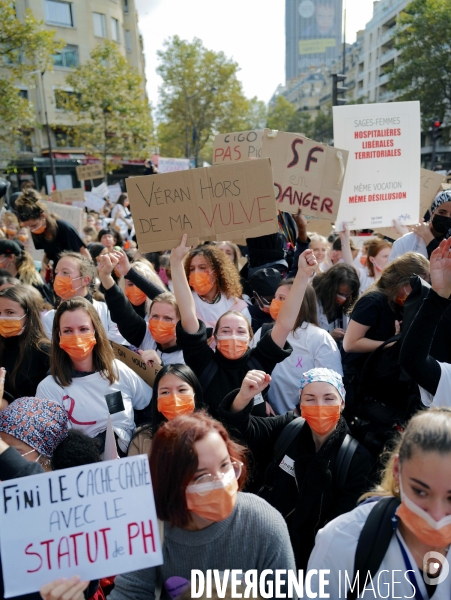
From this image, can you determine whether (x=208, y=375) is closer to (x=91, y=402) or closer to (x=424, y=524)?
(x=91, y=402)

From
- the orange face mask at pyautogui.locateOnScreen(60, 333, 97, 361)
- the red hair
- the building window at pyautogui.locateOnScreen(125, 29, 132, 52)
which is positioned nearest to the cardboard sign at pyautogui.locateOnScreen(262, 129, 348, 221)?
the orange face mask at pyautogui.locateOnScreen(60, 333, 97, 361)

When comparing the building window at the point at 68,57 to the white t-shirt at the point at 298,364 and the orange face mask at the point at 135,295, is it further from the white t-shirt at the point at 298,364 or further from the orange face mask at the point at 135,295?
the white t-shirt at the point at 298,364

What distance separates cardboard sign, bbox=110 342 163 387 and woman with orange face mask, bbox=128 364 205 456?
1.66 feet

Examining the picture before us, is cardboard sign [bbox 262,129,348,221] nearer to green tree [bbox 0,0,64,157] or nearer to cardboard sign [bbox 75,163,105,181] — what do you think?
cardboard sign [bbox 75,163,105,181]

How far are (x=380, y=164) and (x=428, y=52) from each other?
30.4 metres

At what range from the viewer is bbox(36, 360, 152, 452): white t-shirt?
9.64 feet

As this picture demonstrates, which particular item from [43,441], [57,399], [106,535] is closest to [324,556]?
[106,535]

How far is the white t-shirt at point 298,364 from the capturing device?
341 centimetres

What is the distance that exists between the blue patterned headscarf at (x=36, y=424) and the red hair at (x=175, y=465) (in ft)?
2.70

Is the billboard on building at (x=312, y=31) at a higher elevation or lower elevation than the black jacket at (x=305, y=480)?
higher

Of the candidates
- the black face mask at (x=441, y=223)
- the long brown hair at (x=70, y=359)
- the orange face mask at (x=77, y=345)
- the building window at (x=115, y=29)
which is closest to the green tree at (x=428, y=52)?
the building window at (x=115, y=29)

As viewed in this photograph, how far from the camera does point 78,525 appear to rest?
5.07 feet

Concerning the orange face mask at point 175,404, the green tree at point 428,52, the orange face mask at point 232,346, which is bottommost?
the orange face mask at point 175,404

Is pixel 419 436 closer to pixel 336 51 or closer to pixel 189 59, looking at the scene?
pixel 189 59
